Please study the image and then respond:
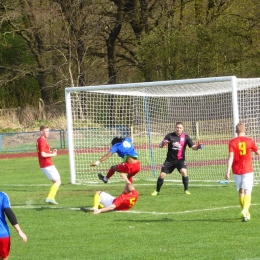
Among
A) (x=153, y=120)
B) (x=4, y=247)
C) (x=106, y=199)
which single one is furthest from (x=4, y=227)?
(x=153, y=120)

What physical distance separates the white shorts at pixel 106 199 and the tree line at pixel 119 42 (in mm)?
29996

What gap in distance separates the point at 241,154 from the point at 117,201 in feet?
9.48

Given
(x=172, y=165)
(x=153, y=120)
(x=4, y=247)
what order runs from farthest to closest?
(x=153, y=120)
(x=172, y=165)
(x=4, y=247)

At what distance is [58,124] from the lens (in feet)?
147

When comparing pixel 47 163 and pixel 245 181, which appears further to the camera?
pixel 47 163

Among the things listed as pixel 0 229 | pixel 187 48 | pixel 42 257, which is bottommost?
pixel 42 257

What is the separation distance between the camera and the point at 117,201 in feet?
46.7

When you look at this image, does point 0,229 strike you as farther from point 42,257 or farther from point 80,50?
point 80,50

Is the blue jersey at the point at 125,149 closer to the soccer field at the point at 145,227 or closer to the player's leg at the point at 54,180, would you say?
the soccer field at the point at 145,227

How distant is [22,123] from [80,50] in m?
6.78

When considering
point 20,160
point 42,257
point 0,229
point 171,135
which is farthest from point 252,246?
point 20,160

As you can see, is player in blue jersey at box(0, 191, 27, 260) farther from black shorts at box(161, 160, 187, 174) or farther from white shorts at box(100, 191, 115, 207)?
black shorts at box(161, 160, 187, 174)

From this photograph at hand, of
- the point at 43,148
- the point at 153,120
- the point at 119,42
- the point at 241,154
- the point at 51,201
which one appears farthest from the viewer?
the point at 119,42

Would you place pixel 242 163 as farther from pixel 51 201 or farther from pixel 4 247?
pixel 4 247
